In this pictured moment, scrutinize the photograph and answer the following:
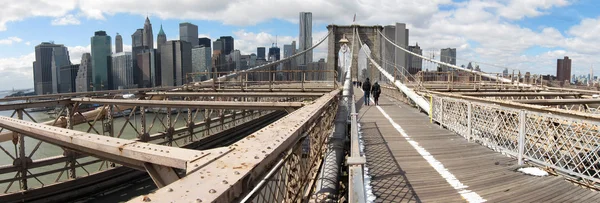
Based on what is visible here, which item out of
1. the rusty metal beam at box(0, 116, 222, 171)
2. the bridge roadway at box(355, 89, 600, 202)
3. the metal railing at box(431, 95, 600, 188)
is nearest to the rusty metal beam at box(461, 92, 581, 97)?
the metal railing at box(431, 95, 600, 188)

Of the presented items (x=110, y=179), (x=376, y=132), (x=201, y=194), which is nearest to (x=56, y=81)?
(x=110, y=179)

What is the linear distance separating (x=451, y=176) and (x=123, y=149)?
4.58m

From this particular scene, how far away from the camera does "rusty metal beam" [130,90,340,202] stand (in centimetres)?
155

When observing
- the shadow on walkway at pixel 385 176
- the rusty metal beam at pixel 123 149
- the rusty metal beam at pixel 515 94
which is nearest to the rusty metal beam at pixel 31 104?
the rusty metal beam at pixel 123 149

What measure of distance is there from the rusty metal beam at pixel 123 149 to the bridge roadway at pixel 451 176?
285 centimetres

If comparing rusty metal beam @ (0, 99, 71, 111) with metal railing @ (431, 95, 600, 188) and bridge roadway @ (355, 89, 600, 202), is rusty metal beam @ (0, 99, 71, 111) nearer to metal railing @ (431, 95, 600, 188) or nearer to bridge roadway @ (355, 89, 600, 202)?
bridge roadway @ (355, 89, 600, 202)

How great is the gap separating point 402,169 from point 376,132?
378 centimetres

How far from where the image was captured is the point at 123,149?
264 cm

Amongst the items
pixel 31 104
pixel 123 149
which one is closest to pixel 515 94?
pixel 123 149

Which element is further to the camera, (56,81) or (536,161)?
(56,81)

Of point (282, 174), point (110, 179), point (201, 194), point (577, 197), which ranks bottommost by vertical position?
point (110, 179)

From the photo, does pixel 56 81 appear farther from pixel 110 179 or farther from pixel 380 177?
pixel 380 177

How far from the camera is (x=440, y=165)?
5.93 meters

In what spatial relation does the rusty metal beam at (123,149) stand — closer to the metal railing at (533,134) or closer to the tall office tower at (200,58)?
the metal railing at (533,134)
